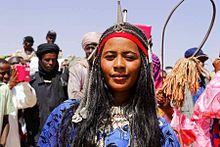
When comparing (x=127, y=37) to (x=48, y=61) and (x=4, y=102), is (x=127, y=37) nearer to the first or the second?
(x=4, y=102)

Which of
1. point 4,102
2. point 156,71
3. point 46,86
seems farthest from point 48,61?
point 156,71

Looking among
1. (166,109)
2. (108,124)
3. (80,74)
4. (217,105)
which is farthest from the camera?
(80,74)

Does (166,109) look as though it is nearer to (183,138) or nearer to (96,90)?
(183,138)

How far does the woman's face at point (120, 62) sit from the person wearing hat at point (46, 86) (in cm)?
396

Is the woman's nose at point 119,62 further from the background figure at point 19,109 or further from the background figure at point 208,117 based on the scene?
the background figure at point 19,109

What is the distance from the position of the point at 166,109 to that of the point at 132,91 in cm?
299

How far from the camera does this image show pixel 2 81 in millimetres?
6098

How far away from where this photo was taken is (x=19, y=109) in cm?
651

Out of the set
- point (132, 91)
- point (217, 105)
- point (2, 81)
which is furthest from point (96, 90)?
point (2, 81)

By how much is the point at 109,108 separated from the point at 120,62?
0.25 meters

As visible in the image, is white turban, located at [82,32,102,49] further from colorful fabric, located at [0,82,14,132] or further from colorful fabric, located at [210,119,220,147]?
colorful fabric, located at [210,119,220,147]

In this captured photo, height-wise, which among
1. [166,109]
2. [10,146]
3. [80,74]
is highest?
[80,74]

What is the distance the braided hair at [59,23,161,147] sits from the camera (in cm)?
235

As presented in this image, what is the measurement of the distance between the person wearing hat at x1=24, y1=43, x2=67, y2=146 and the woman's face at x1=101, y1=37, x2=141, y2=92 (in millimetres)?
3955
